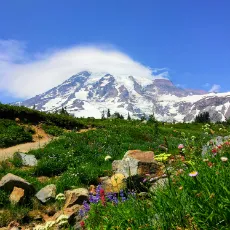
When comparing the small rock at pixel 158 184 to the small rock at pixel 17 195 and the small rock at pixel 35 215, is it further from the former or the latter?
the small rock at pixel 17 195

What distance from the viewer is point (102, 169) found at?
15.8 m

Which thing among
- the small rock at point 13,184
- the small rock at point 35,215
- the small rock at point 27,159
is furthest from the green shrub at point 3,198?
the small rock at point 27,159

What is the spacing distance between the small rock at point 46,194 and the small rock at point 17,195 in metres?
0.53

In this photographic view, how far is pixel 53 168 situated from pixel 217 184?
40.0 ft

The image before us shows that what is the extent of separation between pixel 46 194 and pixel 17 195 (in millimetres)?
957

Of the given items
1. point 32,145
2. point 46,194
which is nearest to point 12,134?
point 32,145

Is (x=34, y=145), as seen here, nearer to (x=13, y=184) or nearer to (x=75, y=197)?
(x=13, y=184)

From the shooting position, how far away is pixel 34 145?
23203 millimetres

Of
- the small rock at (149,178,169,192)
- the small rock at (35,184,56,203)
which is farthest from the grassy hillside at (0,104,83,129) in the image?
the small rock at (149,178,169,192)

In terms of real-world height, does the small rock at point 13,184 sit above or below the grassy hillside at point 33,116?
below

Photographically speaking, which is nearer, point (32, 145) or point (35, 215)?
point (35, 215)

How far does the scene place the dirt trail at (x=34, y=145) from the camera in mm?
19819

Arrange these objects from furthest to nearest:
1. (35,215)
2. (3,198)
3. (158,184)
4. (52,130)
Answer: (52,130) < (3,198) < (35,215) < (158,184)

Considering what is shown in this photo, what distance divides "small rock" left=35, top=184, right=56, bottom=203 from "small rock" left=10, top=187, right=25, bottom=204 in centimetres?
53
